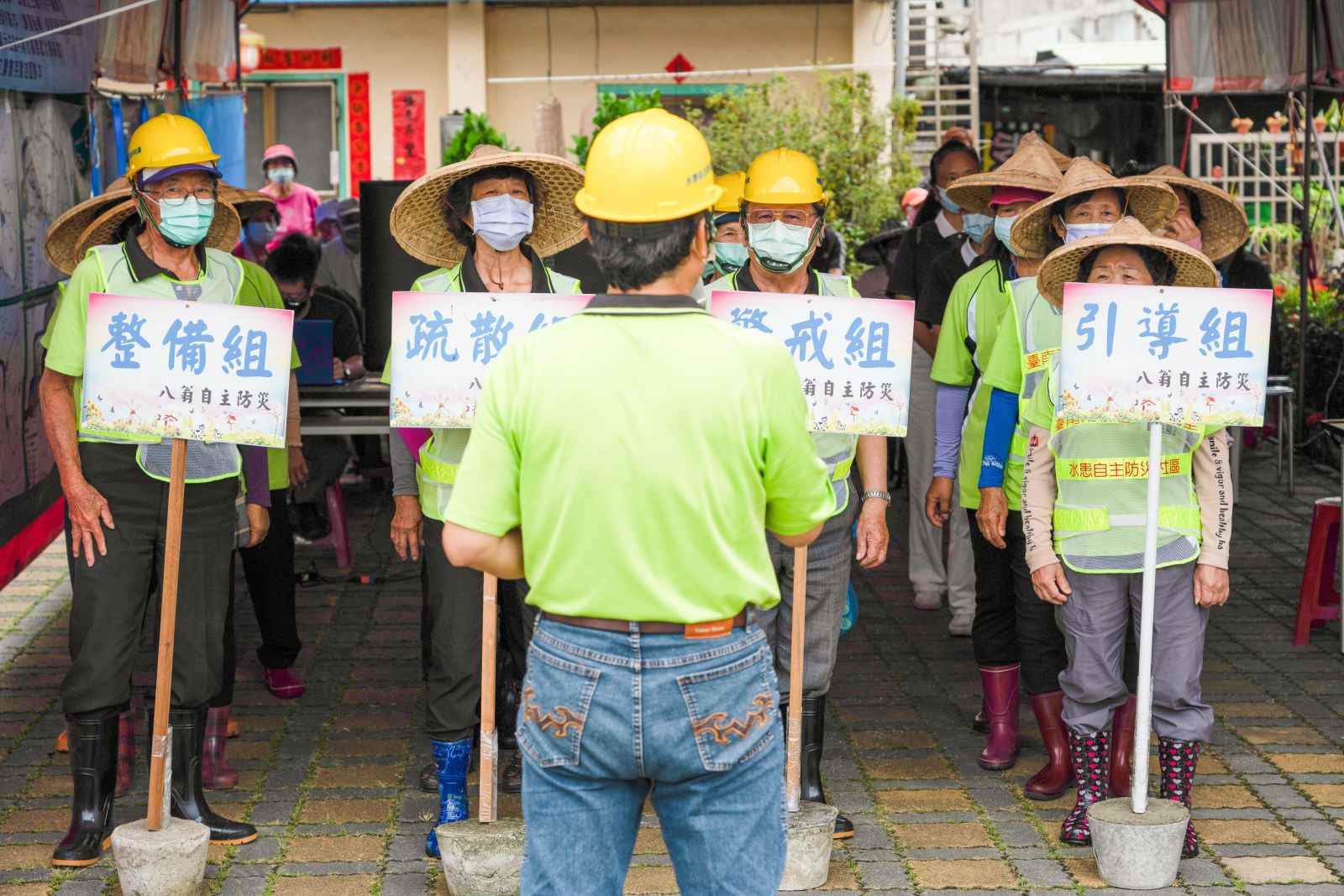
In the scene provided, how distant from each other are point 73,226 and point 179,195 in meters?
0.65

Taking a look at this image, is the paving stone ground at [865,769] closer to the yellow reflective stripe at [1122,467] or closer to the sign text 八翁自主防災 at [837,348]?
the yellow reflective stripe at [1122,467]

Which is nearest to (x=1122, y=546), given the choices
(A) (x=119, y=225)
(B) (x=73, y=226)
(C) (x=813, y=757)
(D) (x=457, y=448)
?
(C) (x=813, y=757)

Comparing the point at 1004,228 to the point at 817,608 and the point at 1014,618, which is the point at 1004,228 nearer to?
the point at 1014,618

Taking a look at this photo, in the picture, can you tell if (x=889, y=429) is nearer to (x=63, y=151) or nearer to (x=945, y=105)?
(x=63, y=151)

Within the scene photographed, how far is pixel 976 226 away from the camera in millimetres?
6703

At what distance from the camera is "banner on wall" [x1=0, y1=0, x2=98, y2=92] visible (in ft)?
18.8

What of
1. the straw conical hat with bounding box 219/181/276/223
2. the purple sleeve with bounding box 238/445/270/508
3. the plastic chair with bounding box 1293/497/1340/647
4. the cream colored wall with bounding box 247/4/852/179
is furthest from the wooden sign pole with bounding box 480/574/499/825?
the cream colored wall with bounding box 247/4/852/179

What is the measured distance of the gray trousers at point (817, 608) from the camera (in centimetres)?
503

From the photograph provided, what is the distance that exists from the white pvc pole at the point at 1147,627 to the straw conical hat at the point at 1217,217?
150 centimetres

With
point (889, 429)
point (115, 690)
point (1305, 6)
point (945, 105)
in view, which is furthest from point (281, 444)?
point (945, 105)

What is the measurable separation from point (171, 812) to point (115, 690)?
43 cm

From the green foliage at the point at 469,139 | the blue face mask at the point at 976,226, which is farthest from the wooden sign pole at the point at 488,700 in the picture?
the green foliage at the point at 469,139

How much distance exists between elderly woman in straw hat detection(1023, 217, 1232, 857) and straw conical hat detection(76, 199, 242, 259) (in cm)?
271

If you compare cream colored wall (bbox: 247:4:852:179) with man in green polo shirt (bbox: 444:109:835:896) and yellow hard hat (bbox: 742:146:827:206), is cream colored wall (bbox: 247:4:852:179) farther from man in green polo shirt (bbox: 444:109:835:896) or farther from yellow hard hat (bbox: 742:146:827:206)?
man in green polo shirt (bbox: 444:109:835:896)
